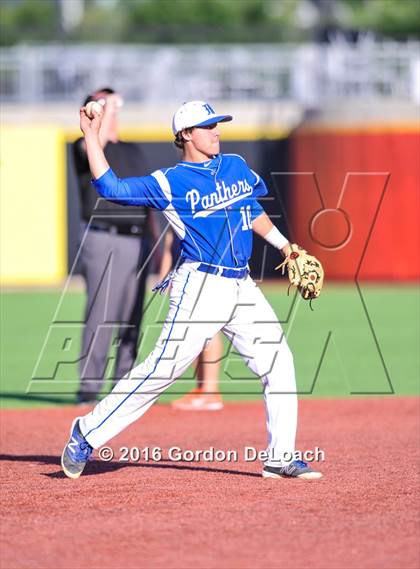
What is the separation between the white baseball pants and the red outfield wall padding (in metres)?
14.5

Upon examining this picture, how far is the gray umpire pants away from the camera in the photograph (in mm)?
10086

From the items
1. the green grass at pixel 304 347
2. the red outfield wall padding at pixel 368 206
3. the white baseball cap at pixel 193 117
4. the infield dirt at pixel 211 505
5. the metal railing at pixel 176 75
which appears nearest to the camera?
the infield dirt at pixel 211 505

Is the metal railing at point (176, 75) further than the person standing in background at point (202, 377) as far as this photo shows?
Yes

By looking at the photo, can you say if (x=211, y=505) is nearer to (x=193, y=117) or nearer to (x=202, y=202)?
(x=202, y=202)

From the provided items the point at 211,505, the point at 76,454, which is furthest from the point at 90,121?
the point at 211,505

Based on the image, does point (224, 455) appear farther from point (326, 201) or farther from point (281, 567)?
point (326, 201)

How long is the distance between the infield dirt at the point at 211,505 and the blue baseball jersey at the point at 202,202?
1318 millimetres

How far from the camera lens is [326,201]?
75.0 ft

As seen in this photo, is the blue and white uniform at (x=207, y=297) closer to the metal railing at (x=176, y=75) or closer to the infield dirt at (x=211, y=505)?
the infield dirt at (x=211, y=505)

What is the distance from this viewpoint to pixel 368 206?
2192cm

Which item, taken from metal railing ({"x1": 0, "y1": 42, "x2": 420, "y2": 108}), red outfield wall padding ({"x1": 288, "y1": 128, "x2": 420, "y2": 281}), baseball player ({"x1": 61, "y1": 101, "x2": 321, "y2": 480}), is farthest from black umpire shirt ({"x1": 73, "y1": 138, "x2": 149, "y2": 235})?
metal railing ({"x1": 0, "y1": 42, "x2": 420, "y2": 108})

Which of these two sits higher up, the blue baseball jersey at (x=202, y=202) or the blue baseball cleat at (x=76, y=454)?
the blue baseball jersey at (x=202, y=202)

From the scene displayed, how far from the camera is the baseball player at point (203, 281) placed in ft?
22.0

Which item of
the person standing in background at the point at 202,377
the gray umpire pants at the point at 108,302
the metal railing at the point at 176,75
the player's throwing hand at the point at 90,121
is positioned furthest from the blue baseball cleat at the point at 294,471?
the metal railing at the point at 176,75
